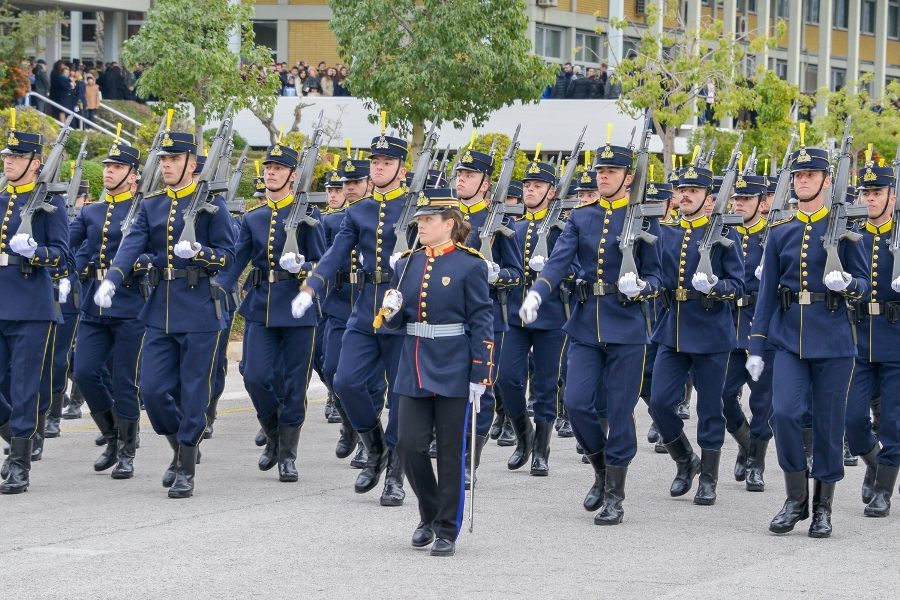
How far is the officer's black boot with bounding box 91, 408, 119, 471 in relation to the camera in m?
Answer: 10.1

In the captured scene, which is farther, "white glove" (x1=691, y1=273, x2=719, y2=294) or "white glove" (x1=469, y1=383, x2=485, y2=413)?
"white glove" (x1=691, y1=273, x2=719, y2=294)

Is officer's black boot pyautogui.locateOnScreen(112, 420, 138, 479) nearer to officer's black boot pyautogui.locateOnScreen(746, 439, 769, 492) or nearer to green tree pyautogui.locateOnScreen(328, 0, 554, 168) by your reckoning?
officer's black boot pyautogui.locateOnScreen(746, 439, 769, 492)

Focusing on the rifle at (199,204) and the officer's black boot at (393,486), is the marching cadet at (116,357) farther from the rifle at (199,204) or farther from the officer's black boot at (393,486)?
the officer's black boot at (393,486)

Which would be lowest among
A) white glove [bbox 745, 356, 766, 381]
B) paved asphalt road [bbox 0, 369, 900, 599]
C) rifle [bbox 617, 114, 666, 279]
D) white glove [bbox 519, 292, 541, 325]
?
paved asphalt road [bbox 0, 369, 900, 599]

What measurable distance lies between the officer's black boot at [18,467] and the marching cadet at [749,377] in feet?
15.0

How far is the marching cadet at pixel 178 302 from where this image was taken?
9180mm

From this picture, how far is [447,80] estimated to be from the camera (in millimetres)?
25438

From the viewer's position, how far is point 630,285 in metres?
8.58

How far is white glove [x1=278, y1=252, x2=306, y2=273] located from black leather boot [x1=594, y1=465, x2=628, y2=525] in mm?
2682

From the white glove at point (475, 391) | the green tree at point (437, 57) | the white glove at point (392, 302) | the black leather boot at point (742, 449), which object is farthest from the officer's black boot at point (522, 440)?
the green tree at point (437, 57)

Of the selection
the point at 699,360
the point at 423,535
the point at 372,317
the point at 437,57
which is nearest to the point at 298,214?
the point at 372,317

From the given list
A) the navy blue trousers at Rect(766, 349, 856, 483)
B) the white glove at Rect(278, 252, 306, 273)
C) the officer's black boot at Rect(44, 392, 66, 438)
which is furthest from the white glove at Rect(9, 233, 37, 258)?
the navy blue trousers at Rect(766, 349, 856, 483)

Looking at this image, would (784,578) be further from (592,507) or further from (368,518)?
(368,518)

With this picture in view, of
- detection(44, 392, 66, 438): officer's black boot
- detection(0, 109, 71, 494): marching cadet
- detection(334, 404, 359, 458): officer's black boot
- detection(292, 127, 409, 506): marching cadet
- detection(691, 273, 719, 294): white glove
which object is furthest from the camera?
detection(44, 392, 66, 438): officer's black boot
